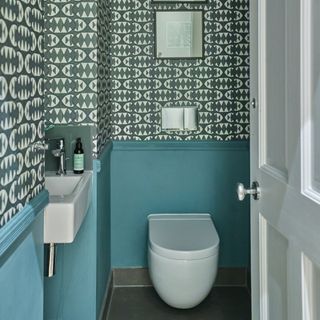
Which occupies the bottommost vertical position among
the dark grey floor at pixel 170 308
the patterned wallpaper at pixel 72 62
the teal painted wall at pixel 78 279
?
the dark grey floor at pixel 170 308

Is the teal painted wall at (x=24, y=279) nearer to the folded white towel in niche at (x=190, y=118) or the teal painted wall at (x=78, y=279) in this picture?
the teal painted wall at (x=78, y=279)

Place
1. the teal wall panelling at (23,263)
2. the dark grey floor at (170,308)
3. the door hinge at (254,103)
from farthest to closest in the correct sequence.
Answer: the dark grey floor at (170,308)
the door hinge at (254,103)
the teal wall panelling at (23,263)

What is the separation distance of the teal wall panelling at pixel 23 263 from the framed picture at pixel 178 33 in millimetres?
1749

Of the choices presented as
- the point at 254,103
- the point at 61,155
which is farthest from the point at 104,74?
the point at 254,103

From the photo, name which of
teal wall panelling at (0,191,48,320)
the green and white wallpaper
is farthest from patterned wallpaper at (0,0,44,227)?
the green and white wallpaper

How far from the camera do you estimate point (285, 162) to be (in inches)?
44.7

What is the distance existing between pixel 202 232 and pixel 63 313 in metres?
0.88

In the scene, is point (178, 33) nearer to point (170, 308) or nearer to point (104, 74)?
point (104, 74)

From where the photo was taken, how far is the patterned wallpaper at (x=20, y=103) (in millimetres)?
933

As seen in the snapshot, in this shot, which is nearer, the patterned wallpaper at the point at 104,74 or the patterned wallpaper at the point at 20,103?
the patterned wallpaper at the point at 20,103

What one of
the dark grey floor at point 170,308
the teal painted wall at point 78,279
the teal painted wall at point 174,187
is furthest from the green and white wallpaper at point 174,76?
the dark grey floor at point 170,308

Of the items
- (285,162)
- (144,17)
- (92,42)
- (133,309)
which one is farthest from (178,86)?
(285,162)

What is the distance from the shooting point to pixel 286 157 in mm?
1111

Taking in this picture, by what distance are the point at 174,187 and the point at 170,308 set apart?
785 mm
